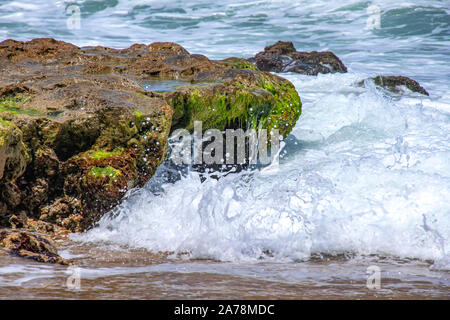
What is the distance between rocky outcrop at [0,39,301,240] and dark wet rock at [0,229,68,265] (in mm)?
431

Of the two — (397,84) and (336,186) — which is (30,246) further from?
(397,84)

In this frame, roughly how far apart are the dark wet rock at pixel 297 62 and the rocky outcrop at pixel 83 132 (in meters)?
5.93

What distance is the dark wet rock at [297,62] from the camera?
33.9 feet

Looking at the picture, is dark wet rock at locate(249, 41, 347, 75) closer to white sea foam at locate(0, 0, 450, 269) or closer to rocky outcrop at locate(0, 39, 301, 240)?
white sea foam at locate(0, 0, 450, 269)

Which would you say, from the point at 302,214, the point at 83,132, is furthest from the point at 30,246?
the point at 302,214

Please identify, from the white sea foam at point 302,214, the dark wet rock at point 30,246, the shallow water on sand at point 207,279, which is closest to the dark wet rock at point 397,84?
the white sea foam at point 302,214

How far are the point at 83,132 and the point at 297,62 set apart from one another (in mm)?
7489

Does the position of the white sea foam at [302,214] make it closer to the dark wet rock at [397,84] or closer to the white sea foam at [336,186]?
the white sea foam at [336,186]

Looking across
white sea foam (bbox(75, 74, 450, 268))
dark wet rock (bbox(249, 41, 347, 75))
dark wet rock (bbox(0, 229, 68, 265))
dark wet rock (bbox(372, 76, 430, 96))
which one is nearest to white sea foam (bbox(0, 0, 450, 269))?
white sea foam (bbox(75, 74, 450, 268))

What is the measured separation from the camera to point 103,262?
297cm

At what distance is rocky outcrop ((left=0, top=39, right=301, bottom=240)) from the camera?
11.6 ft

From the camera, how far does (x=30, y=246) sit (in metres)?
2.78

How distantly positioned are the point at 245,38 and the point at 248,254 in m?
13.1
